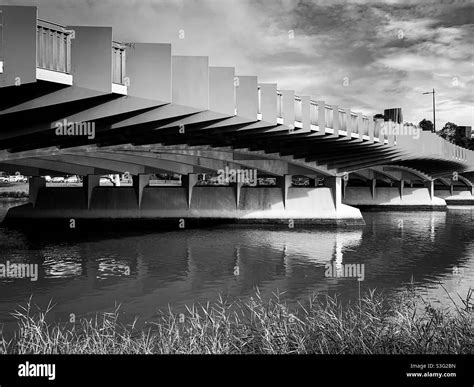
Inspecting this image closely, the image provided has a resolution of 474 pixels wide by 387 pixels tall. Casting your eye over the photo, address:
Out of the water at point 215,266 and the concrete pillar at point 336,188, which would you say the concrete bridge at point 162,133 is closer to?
the concrete pillar at point 336,188

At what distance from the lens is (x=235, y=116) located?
2102cm

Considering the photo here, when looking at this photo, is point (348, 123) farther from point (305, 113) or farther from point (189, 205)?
point (189, 205)

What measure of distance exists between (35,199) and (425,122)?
399ft

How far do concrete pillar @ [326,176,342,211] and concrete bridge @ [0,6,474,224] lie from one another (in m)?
0.13

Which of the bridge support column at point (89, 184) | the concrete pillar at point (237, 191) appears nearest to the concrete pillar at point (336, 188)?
the concrete pillar at point (237, 191)

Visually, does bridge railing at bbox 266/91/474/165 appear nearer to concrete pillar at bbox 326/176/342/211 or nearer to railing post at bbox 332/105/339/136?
railing post at bbox 332/105/339/136

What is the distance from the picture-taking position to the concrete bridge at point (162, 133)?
12805 millimetres

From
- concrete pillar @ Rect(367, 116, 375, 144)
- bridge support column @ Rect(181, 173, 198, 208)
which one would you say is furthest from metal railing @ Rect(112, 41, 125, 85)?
bridge support column @ Rect(181, 173, 198, 208)

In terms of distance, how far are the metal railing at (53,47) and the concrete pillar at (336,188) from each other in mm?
33826

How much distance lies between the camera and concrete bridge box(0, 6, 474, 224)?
12805 millimetres

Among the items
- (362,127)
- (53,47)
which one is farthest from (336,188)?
(53,47)

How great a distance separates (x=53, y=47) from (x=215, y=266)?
1418 centimetres

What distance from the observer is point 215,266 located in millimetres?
23875

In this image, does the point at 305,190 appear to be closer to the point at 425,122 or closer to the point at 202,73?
the point at 202,73
